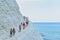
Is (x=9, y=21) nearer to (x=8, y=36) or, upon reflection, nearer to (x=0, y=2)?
(x=0, y=2)

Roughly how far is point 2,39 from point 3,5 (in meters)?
6.41

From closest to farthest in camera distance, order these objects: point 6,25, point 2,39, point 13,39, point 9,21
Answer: point 2,39
point 13,39
point 6,25
point 9,21

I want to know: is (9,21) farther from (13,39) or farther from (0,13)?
(13,39)

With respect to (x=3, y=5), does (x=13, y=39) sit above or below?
below

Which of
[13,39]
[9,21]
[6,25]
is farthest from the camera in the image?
[9,21]

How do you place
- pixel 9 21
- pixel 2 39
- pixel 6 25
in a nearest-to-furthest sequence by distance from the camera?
pixel 2 39, pixel 6 25, pixel 9 21

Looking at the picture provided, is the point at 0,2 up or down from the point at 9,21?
up

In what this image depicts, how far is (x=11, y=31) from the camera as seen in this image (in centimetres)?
1942

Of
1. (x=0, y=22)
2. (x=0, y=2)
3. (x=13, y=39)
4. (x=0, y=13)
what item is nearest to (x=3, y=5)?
(x=0, y=2)

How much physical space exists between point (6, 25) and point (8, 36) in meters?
1.91

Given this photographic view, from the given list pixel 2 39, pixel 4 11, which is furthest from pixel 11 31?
pixel 4 11

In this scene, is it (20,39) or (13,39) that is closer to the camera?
(13,39)

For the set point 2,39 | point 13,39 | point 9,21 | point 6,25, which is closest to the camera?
point 2,39

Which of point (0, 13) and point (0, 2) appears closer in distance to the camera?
point (0, 13)
